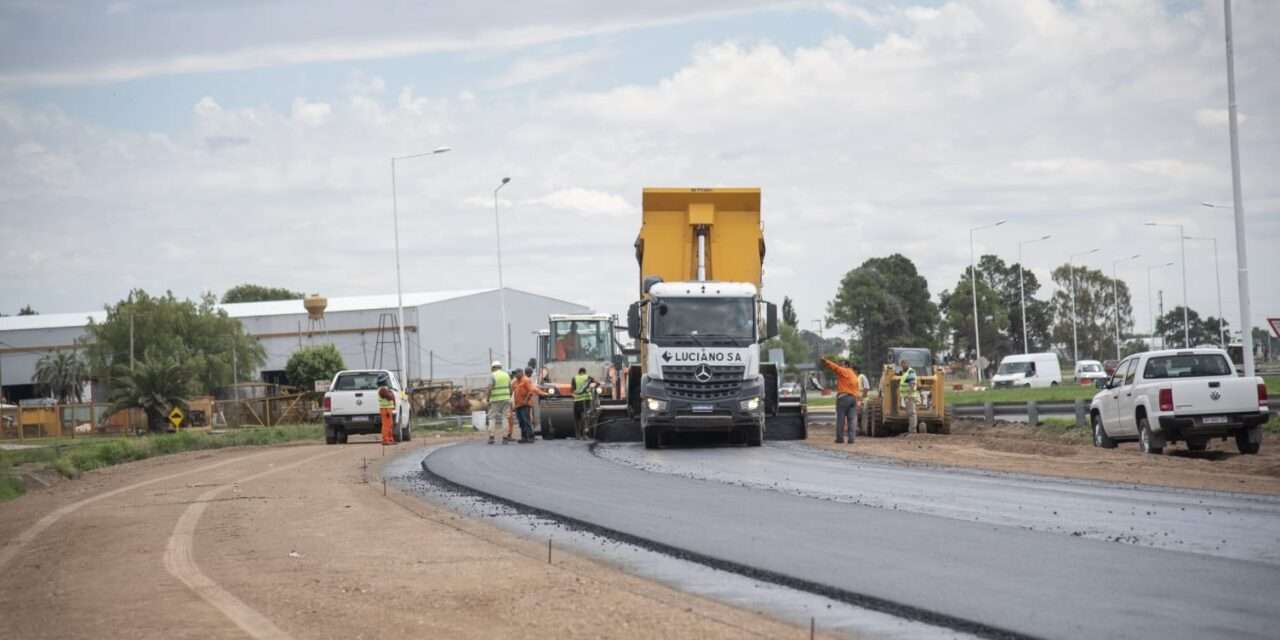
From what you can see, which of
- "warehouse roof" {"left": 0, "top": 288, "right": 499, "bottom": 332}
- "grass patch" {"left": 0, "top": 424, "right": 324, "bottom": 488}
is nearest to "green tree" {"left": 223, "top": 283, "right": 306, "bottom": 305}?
"warehouse roof" {"left": 0, "top": 288, "right": 499, "bottom": 332}

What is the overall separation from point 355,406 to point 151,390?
27.1 metres

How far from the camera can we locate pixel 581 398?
36.8m

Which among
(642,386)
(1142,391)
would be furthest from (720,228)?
(1142,391)

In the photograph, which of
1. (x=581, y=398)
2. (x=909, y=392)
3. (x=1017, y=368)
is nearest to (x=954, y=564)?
(x=909, y=392)

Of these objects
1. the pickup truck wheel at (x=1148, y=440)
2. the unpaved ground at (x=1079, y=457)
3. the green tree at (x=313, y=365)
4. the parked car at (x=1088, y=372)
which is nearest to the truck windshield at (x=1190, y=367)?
the pickup truck wheel at (x=1148, y=440)

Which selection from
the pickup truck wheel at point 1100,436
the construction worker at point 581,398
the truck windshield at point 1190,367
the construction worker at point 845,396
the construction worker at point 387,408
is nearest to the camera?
the truck windshield at point 1190,367

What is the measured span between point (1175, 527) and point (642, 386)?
677 inches

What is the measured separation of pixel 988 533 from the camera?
12.8 metres

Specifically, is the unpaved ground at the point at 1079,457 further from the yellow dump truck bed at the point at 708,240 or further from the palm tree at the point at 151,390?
the palm tree at the point at 151,390

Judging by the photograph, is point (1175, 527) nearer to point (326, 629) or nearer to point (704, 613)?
point (704, 613)

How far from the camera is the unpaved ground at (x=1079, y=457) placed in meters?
19.0

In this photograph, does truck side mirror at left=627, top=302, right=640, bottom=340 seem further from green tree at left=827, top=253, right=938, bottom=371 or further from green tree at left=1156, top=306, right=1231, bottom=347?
green tree at left=1156, top=306, right=1231, bottom=347

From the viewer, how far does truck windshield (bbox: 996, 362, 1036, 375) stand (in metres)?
83.7

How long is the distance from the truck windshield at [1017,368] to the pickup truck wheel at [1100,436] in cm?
5717
